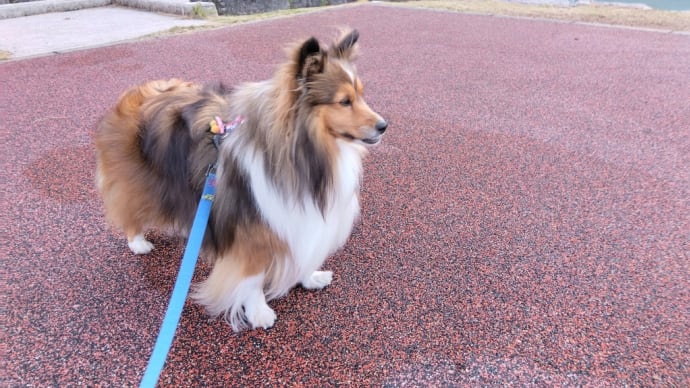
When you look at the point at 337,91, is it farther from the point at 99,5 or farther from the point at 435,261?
the point at 99,5

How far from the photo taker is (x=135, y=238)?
2973 millimetres

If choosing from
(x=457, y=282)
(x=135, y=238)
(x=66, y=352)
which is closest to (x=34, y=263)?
(x=135, y=238)

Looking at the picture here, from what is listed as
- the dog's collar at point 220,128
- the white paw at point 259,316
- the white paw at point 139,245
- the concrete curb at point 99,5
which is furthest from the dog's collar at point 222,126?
the concrete curb at point 99,5

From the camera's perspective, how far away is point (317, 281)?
2.78 m

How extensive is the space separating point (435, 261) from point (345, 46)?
5.22ft

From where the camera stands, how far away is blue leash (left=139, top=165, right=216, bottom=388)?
1674mm

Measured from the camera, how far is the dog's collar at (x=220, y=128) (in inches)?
85.4

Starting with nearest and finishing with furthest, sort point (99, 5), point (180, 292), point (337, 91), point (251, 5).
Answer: point (180, 292) → point (337, 91) → point (99, 5) → point (251, 5)

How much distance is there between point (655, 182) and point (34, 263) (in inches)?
194

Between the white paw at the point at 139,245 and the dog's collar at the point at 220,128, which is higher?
the dog's collar at the point at 220,128

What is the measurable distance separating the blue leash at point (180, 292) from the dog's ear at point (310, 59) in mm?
668

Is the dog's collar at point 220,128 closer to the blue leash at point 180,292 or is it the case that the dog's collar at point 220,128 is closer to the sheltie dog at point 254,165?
the sheltie dog at point 254,165

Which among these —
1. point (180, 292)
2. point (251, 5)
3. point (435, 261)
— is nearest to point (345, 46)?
point (180, 292)

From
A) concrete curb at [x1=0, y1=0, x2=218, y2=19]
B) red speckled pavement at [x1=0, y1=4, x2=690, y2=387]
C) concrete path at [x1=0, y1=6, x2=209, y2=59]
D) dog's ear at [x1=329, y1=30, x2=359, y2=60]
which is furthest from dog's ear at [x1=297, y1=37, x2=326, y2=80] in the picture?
concrete curb at [x1=0, y1=0, x2=218, y2=19]
